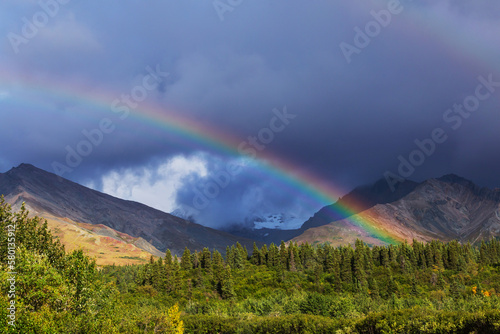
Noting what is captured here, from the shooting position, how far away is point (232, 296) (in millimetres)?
153125

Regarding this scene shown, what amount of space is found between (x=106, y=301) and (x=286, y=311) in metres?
88.2

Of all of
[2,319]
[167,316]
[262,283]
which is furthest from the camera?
[262,283]

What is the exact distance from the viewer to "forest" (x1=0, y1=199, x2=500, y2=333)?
34438 millimetres

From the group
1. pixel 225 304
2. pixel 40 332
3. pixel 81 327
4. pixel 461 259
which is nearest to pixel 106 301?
pixel 81 327

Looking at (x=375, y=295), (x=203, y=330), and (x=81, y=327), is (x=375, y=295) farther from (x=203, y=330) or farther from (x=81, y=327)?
(x=81, y=327)

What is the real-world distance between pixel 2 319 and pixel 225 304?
117032mm

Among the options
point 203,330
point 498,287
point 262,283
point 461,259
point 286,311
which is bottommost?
point 203,330

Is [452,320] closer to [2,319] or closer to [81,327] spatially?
[81,327]

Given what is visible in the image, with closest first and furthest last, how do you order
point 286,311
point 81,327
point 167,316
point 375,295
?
point 81,327
point 167,316
point 286,311
point 375,295

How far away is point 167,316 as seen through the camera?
77688mm

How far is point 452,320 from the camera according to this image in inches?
2058

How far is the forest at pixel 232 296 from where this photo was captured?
34.4 metres

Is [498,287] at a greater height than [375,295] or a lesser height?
greater

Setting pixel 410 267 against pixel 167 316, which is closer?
pixel 167 316
